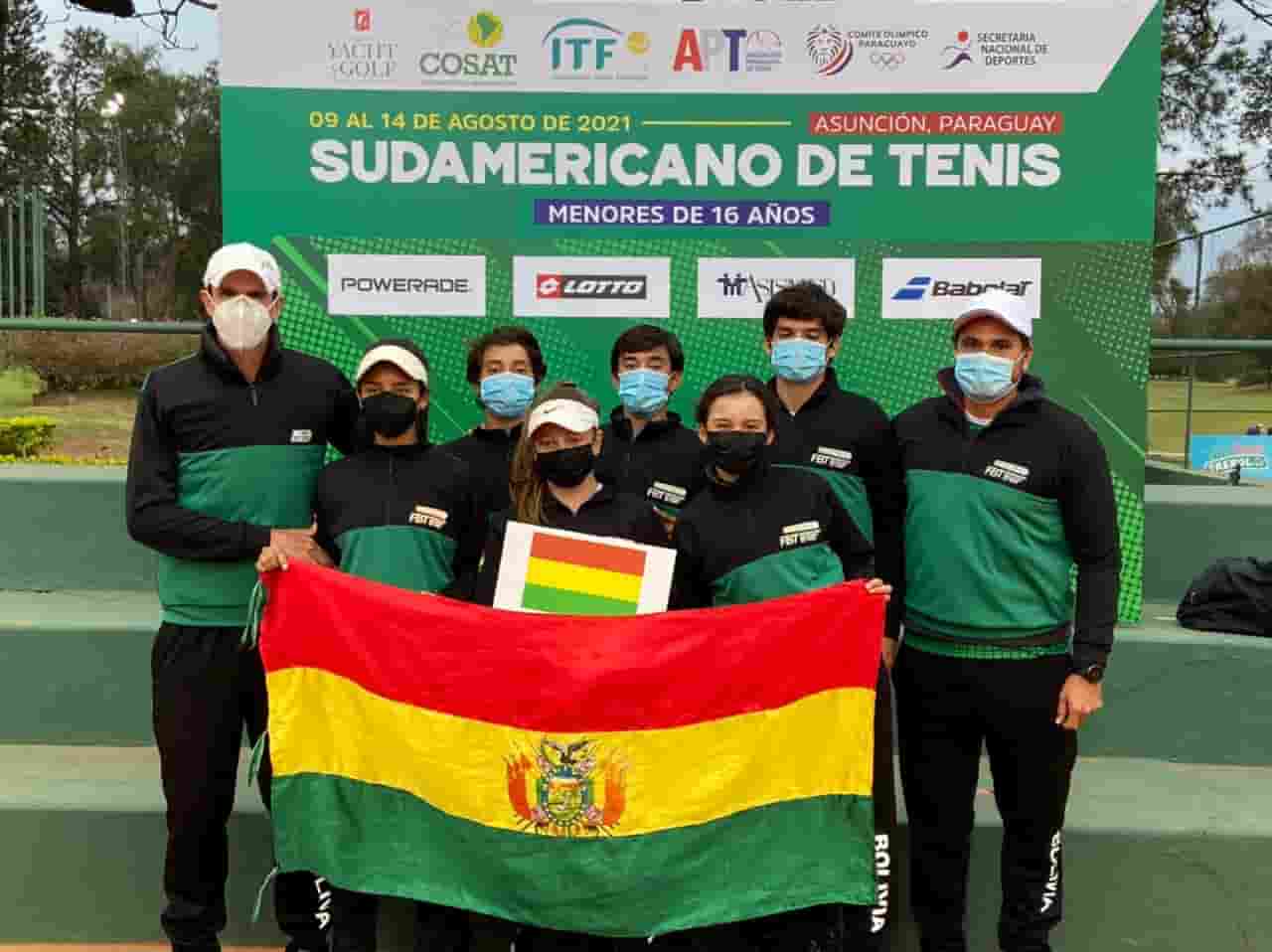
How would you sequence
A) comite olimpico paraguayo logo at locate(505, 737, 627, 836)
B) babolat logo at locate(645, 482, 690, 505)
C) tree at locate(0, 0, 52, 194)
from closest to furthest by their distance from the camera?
comite olimpico paraguayo logo at locate(505, 737, 627, 836), babolat logo at locate(645, 482, 690, 505), tree at locate(0, 0, 52, 194)

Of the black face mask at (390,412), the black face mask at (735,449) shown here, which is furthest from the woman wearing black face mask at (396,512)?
the black face mask at (735,449)

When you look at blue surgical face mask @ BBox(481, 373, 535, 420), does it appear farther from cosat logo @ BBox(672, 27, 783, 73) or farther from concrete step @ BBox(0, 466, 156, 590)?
concrete step @ BBox(0, 466, 156, 590)

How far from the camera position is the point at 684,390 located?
18.7ft

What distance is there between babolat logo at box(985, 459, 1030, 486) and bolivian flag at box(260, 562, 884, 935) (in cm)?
58

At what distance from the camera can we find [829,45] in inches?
216

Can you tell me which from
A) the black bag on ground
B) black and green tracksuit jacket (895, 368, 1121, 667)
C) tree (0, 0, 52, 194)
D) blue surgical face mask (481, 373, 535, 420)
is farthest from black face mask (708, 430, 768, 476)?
tree (0, 0, 52, 194)

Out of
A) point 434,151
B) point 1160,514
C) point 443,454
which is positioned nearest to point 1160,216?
point 1160,514

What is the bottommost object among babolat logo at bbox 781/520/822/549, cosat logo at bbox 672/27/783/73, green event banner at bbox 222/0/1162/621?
babolat logo at bbox 781/520/822/549

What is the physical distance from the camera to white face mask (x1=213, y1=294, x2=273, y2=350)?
3861 mm

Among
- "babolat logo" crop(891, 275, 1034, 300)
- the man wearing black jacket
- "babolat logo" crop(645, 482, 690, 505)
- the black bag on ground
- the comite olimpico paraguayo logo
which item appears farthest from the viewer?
"babolat logo" crop(891, 275, 1034, 300)

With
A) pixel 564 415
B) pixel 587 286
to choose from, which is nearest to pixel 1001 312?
pixel 564 415

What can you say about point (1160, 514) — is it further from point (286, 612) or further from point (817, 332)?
point (286, 612)

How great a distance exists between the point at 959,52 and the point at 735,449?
2.78 meters

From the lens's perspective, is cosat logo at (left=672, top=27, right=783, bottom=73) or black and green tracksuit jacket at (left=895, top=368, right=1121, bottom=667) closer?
black and green tracksuit jacket at (left=895, top=368, right=1121, bottom=667)
